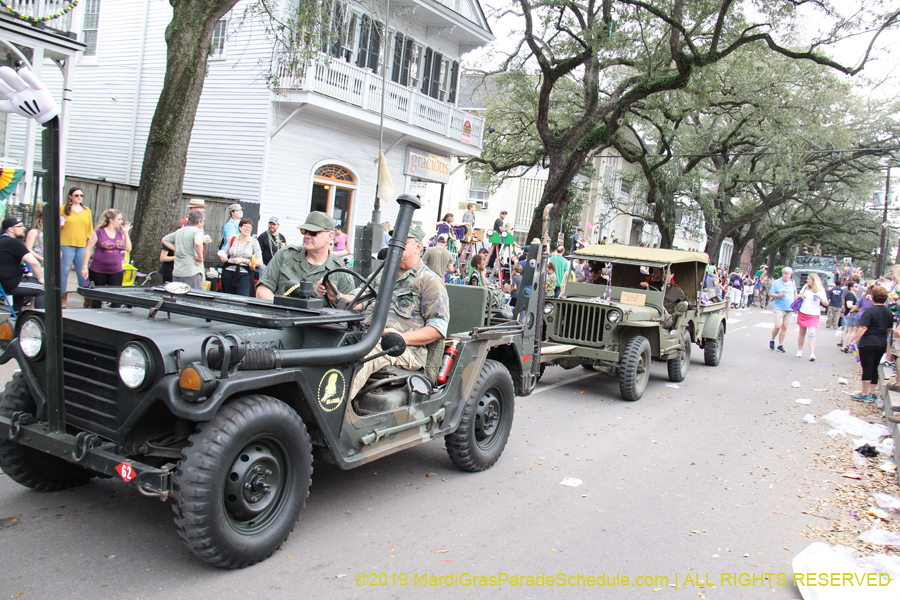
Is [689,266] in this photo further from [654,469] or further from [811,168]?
[811,168]

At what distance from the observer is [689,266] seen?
441 inches

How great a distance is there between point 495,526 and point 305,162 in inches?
543

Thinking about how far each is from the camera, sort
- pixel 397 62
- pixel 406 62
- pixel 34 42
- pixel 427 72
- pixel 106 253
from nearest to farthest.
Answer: pixel 106 253 < pixel 34 42 < pixel 397 62 < pixel 406 62 < pixel 427 72

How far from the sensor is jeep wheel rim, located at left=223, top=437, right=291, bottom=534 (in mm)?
3273

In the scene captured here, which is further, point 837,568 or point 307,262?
point 307,262

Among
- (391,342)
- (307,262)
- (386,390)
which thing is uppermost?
(307,262)

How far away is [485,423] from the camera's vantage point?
533 cm

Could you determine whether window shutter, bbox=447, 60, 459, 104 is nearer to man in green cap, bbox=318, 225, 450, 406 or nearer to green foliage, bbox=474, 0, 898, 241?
green foliage, bbox=474, 0, 898, 241

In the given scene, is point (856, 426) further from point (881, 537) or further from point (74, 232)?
point (74, 232)

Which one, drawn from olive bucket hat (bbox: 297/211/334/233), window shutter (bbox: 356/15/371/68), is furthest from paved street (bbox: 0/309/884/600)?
window shutter (bbox: 356/15/371/68)

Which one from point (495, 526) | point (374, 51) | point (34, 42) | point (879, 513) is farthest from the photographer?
point (374, 51)

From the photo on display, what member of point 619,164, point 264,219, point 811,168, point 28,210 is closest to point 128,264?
point 28,210

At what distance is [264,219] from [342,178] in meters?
2.87

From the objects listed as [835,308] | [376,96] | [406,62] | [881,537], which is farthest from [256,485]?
[835,308]
